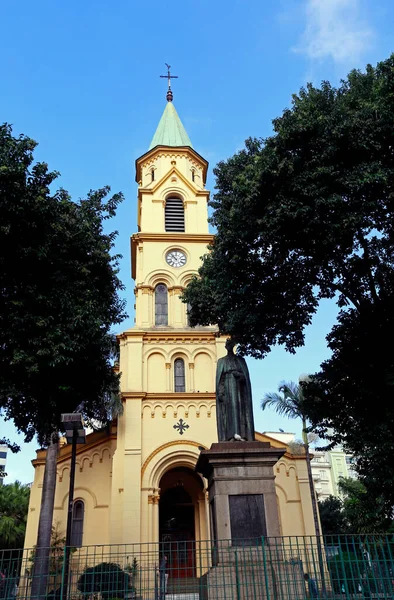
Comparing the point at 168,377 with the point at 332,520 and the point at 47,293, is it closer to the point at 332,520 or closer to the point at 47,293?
the point at 47,293

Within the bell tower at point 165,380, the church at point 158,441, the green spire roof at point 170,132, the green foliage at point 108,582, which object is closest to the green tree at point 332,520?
the church at point 158,441

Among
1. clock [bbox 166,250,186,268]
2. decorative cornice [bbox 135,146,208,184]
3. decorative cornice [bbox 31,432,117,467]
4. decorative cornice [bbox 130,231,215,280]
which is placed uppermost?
decorative cornice [bbox 135,146,208,184]

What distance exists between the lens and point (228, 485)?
9406 mm

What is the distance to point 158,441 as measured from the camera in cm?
2358

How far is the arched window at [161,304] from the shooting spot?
88.1 ft

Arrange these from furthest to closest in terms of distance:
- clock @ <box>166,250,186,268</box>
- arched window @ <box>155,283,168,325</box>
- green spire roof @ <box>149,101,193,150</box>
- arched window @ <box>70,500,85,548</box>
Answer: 1. green spire roof @ <box>149,101,193,150</box>
2. clock @ <box>166,250,186,268</box>
3. arched window @ <box>155,283,168,325</box>
4. arched window @ <box>70,500,85,548</box>

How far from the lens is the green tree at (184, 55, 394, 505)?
11.5 meters

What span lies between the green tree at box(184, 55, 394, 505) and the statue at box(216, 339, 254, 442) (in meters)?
2.50

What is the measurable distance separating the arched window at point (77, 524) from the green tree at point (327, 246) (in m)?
12.9

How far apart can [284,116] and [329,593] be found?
9651mm

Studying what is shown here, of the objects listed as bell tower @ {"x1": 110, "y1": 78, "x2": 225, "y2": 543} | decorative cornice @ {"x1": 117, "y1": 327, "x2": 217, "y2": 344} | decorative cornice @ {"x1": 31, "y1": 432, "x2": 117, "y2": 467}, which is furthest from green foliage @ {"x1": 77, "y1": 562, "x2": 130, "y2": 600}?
decorative cornice @ {"x1": 117, "y1": 327, "x2": 217, "y2": 344}

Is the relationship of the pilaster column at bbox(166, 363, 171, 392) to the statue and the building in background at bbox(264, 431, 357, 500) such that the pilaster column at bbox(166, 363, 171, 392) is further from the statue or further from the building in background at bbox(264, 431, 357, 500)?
the building in background at bbox(264, 431, 357, 500)

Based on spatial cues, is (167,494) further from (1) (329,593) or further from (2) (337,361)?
(1) (329,593)

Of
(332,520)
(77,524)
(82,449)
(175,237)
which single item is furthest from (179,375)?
(332,520)
